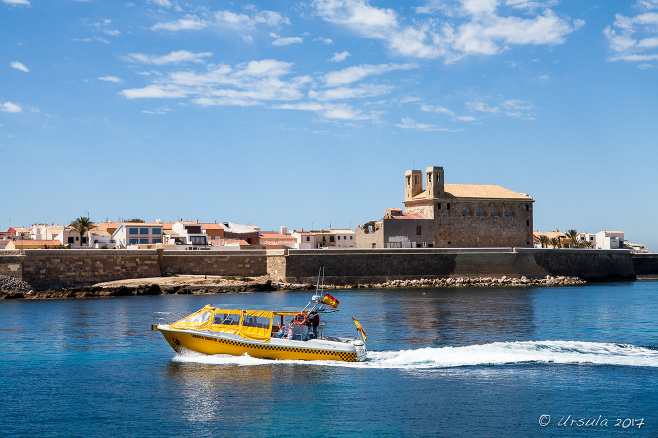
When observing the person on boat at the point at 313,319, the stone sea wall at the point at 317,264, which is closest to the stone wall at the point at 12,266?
the stone sea wall at the point at 317,264

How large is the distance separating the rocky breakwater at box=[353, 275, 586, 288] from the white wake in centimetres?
3967

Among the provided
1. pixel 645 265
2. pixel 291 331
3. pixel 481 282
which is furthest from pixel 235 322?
pixel 645 265

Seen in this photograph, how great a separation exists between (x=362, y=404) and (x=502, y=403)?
3.79 meters

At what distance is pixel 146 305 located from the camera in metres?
47.3

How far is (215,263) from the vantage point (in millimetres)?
65000

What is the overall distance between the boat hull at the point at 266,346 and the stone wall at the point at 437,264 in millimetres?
38012

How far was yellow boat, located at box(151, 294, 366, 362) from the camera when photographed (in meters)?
24.7

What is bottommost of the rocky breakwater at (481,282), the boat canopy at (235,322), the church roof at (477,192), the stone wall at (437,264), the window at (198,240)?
the rocky breakwater at (481,282)

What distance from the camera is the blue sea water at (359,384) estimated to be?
1767cm

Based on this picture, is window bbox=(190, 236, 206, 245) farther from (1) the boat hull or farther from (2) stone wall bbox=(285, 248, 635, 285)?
(1) the boat hull

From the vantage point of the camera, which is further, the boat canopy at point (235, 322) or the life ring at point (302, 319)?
the boat canopy at point (235, 322)

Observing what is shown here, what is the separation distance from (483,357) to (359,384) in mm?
5656

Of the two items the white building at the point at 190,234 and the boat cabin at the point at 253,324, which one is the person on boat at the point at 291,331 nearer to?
the boat cabin at the point at 253,324

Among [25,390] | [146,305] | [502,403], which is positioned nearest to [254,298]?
[146,305]
